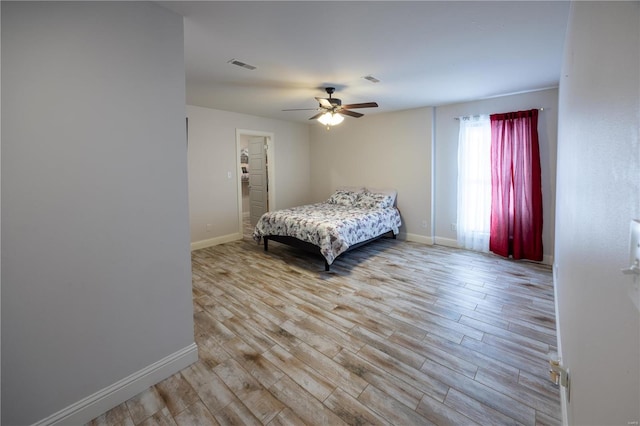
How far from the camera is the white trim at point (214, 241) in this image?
4.92m

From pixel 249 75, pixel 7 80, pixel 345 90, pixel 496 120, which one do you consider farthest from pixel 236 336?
pixel 496 120

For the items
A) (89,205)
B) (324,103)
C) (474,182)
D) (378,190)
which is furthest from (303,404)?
(378,190)

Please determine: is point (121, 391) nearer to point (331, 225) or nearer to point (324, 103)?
point (331, 225)

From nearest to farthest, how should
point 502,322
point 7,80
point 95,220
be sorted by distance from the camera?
point 7,80
point 95,220
point 502,322

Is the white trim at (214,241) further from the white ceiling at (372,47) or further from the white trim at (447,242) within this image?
the white trim at (447,242)

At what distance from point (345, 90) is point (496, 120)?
2301mm

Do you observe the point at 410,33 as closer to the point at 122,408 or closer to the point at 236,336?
the point at 236,336

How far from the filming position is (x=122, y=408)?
5.48ft

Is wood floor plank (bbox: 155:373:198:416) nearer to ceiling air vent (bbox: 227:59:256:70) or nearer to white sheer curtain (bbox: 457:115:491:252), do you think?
ceiling air vent (bbox: 227:59:256:70)

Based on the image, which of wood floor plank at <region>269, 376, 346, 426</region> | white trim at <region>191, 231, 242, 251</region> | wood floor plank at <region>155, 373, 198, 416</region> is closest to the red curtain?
wood floor plank at <region>269, 376, 346, 426</region>

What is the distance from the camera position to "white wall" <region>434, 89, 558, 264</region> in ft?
12.6

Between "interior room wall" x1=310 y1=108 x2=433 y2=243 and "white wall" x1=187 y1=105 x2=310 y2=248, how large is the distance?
1.16 metres

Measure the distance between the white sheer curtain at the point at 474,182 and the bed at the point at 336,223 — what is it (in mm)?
1146

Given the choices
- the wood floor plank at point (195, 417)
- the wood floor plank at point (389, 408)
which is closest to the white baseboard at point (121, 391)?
Answer: the wood floor plank at point (195, 417)
